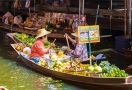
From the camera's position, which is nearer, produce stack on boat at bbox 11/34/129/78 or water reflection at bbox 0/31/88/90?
produce stack on boat at bbox 11/34/129/78

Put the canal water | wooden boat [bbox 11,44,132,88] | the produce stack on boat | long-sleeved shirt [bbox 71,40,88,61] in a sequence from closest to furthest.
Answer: wooden boat [bbox 11,44,132,88] < the produce stack on boat < the canal water < long-sleeved shirt [bbox 71,40,88,61]

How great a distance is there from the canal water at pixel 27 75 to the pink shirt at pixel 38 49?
53 centimetres

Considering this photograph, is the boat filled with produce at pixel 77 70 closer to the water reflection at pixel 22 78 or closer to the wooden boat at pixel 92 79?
the wooden boat at pixel 92 79

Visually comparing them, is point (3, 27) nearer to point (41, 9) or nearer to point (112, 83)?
point (41, 9)

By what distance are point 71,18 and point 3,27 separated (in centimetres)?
524

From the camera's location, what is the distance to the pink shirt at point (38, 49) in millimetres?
8578

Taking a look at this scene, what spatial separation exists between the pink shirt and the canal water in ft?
1.73

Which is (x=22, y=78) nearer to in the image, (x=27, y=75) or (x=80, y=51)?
(x=27, y=75)

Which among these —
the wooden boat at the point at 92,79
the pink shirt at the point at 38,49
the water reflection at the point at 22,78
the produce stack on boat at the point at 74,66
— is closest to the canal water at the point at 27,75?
the water reflection at the point at 22,78

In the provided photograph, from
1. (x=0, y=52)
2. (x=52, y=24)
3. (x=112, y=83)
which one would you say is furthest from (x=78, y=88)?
(x=52, y=24)

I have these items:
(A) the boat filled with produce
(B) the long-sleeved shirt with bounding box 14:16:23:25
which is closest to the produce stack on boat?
(A) the boat filled with produce

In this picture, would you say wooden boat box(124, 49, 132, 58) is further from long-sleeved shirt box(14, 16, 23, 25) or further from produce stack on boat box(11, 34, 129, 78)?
long-sleeved shirt box(14, 16, 23, 25)

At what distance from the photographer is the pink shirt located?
858 cm

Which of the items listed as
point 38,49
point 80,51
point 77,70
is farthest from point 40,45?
point 77,70
